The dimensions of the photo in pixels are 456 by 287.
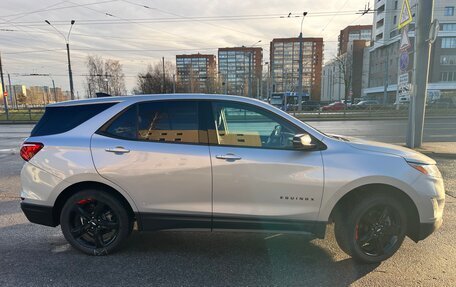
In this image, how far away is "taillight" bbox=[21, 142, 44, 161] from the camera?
3.60 metres

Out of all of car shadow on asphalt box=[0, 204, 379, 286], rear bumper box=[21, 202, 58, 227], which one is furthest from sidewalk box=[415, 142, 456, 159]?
rear bumper box=[21, 202, 58, 227]

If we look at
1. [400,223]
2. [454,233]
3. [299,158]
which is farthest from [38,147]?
→ [454,233]

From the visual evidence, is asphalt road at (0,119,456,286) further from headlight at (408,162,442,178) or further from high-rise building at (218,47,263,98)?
high-rise building at (218,47,263,98)

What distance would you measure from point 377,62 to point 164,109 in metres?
90.6

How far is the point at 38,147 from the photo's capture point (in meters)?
3.59

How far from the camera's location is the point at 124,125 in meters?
3.59

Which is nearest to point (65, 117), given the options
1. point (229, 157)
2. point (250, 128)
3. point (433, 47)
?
point (229, 157)

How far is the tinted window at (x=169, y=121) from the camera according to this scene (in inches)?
138

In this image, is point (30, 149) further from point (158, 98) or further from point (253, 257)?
point (253, 257)

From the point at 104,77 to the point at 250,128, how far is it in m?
53.3

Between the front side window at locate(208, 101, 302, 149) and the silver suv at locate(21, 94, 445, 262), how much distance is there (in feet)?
0.05

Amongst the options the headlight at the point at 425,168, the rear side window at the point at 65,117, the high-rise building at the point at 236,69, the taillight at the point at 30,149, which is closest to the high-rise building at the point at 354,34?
the high-rise building at the point at 236,69

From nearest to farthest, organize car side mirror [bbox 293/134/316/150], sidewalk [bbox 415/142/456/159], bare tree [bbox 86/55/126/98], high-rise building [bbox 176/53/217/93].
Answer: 1. car side mirror [bbox 293/134/316/150]
2. sidewalk [bbox 415/142/456/159]
3. bare tree [bbox 86/55/126/98]
4. high-rise building [bbox 176/53/217/93]

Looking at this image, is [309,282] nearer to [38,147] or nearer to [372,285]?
[372,285]
